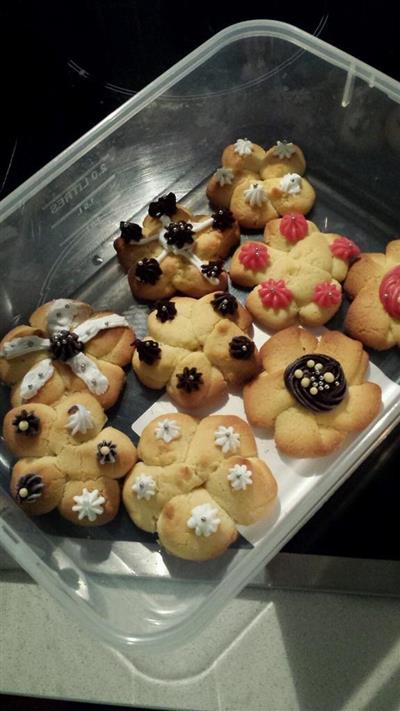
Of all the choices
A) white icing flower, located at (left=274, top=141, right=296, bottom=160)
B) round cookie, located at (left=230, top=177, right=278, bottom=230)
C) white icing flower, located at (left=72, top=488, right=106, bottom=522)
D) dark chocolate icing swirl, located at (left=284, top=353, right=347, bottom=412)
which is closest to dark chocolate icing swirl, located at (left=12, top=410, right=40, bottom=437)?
white icing flower, located at (left=72, top=488, right=106, bottom=522)

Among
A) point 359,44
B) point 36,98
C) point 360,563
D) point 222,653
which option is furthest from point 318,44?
point 222,653

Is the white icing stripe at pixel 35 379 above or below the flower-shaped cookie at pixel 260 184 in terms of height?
below

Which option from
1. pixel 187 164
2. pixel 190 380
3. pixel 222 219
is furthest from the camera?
pixel 187 164

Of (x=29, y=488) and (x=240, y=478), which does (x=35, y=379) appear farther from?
(x=240, y=478)

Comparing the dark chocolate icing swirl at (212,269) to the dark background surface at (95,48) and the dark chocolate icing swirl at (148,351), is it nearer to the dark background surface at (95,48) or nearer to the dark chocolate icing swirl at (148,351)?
the dark chocolate icing swirl at (148,351)

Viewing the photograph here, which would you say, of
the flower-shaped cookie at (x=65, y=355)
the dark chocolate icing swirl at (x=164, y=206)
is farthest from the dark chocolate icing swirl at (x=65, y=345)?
the dark chocolate icing swirl at (x=164, y=206)

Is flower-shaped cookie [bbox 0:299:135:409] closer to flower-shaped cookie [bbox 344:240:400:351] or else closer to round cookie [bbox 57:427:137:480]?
round cookie [bbox 57:427:137:480]

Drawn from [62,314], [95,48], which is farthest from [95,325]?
[95,48]
